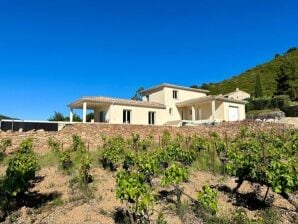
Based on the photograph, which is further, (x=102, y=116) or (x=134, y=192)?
(x=102, y=116)

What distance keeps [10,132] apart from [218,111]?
18.2 metres

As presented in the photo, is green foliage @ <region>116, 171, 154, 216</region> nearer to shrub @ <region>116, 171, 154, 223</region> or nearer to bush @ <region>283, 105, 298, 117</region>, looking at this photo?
shrub @ <region>116, 171, 154, 223</region>

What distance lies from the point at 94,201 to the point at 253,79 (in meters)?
63.7

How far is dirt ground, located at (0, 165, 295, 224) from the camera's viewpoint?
714 cm

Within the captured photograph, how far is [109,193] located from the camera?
29.1 ft

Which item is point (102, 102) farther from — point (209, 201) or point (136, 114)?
point (209, 201)

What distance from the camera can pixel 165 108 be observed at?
28.6 metres

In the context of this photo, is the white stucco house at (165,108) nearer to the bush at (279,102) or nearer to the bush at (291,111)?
the bush at (291,111)

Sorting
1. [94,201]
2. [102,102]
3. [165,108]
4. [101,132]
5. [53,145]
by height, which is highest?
[102,102]

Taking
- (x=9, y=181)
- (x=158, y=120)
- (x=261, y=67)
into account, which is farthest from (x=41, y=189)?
(x=261, y=67)

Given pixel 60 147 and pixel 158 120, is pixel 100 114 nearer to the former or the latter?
pixel 158 120

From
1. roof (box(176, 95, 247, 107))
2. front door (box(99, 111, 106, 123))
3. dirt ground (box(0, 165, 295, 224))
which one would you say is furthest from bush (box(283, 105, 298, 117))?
dirt ground (box(0, 165, 295, 224))

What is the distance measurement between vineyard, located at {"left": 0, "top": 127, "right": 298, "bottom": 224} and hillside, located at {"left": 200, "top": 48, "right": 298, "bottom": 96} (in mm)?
45586

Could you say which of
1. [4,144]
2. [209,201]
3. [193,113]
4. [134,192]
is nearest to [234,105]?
[193,113]
